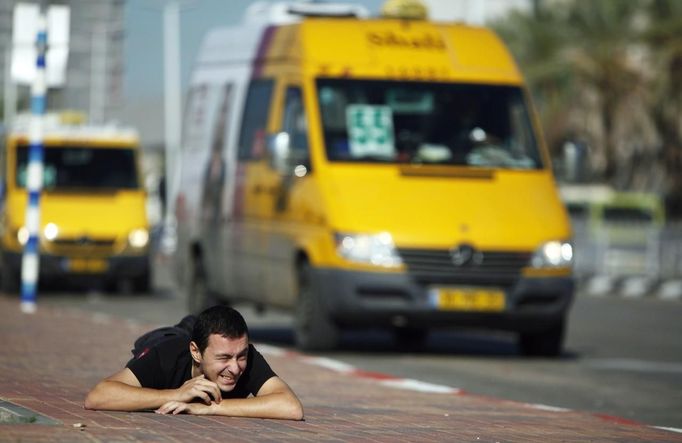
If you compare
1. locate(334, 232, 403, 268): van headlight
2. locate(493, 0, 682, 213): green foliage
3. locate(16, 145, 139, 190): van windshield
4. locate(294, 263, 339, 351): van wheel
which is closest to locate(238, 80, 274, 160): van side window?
locate(294, 263, 339, 351): van wheel

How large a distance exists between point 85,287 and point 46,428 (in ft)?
80.1

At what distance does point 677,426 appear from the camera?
36.3 ft

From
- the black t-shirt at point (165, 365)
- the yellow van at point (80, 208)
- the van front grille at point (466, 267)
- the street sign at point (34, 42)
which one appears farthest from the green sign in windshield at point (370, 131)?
the yellow van at point (80, 208)

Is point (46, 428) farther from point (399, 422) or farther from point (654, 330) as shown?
point (654, 330)

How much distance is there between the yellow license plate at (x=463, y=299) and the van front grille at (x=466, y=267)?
A: 7cm

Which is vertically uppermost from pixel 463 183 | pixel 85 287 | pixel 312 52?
pixel 312 52

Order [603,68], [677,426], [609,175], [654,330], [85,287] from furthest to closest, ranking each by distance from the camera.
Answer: [609,175]
[603,68]
[85,287]
[654,330]
[677,426]

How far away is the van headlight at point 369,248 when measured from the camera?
50.4 feet

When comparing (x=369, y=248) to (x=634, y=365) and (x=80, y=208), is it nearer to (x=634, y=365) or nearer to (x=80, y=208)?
(x=634, y=365)

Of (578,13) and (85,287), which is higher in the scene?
(578,13)

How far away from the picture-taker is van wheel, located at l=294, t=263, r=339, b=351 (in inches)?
621

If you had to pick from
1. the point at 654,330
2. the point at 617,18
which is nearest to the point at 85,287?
the point at 654,330

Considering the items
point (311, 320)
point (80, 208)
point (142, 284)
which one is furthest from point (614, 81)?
point (311, 320)

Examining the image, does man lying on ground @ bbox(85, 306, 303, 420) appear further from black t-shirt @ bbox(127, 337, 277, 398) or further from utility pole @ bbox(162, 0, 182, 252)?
utility pole @ bbox(162, 0, 182, 252)
